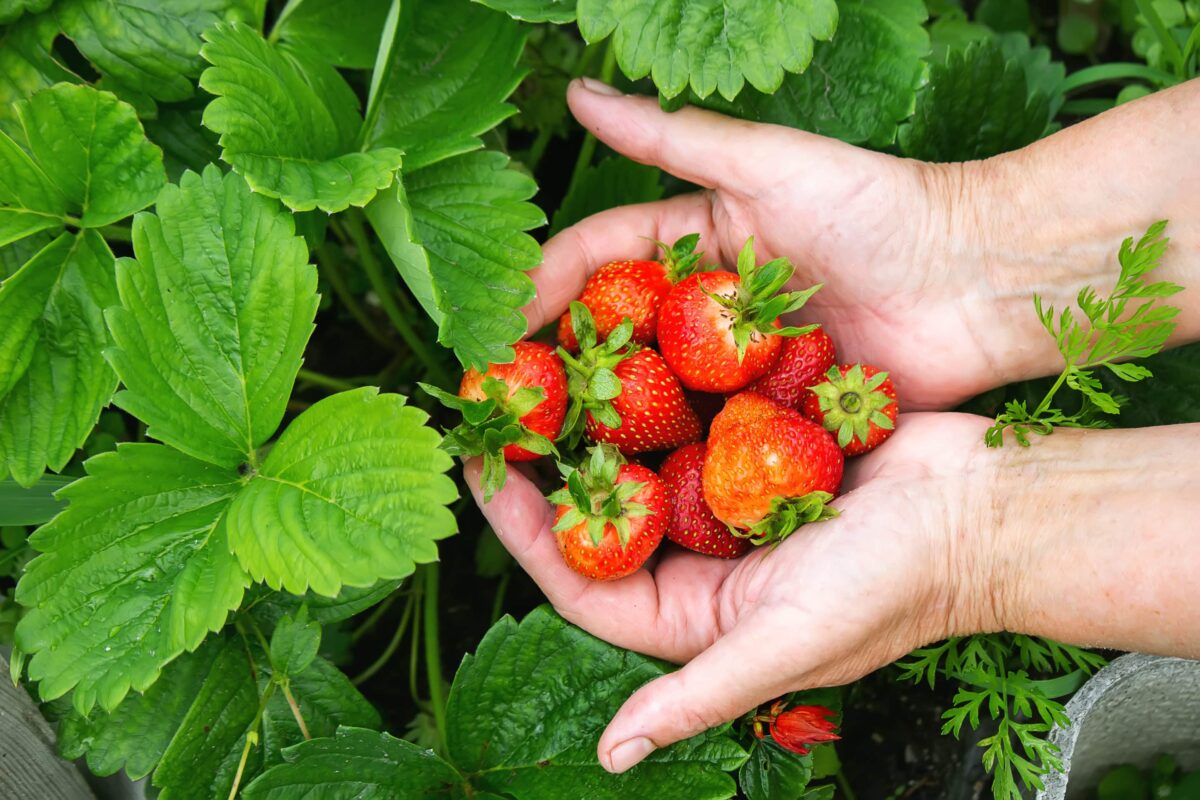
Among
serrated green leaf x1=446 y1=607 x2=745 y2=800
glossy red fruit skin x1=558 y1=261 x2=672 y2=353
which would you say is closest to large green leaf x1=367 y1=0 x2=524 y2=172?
glossy red fruit skin x1=558 y1=261 x2=672 y2=353

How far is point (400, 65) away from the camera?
1396 millimetres

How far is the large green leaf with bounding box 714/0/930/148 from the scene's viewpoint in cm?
142

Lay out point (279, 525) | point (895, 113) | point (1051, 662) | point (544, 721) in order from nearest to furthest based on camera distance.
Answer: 1. point (279, 525)
2. point (544, 721)
3. point (895, 113)
4. point (1051, 662)

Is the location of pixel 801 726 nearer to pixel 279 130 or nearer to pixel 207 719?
pixel 207 719

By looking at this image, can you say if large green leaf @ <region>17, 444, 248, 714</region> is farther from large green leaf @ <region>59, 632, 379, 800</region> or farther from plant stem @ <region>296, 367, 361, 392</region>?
plant stem @ <region>296, 367, 361, 392</region>

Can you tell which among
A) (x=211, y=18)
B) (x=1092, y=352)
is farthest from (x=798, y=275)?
(x=211, y=18)

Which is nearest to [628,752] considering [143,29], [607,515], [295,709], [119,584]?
[607,515]

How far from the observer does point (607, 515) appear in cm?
125

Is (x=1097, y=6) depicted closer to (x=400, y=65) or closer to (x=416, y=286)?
(x=400, y=65)

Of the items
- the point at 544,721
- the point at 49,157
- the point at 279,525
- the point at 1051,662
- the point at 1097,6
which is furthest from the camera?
the point at 1097,6

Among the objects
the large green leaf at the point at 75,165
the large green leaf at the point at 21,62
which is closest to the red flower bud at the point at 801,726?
the large green leaf at the point at 75,165

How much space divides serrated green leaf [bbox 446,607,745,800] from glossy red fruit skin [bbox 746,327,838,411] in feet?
1.38

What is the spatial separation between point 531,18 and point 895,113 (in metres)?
0.57

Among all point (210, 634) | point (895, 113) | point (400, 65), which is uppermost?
point (400, 65)
